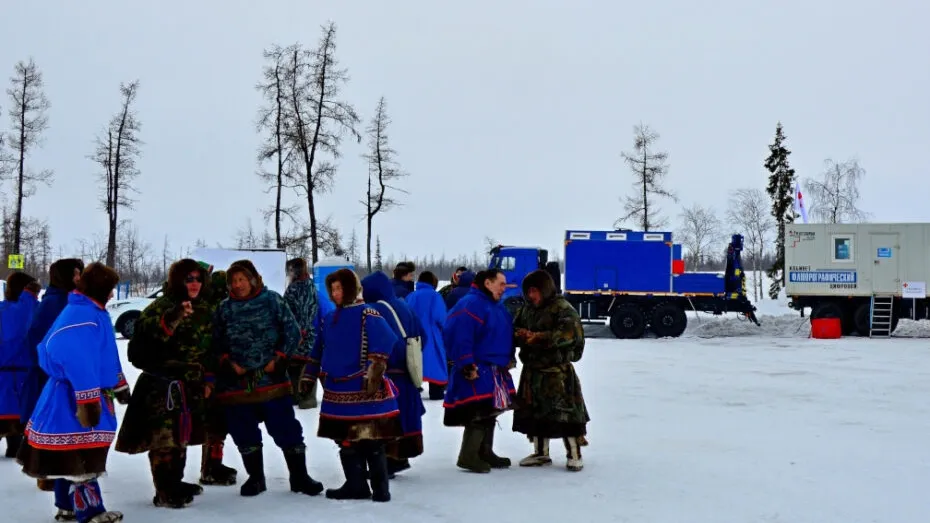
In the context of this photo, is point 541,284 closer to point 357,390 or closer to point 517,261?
point 357,390

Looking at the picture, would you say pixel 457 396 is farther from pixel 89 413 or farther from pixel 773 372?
pixel 773 372

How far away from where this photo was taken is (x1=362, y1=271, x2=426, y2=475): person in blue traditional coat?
6633mm

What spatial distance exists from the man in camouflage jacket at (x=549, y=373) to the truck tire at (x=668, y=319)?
17404 millimetres

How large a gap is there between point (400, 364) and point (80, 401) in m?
2.43

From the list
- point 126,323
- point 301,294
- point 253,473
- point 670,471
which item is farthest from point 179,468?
point 126,323

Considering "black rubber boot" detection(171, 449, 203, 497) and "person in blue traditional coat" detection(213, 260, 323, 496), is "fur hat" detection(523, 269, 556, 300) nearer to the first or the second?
"person in blue traditional coat" detection(213, 260, 323, 496)

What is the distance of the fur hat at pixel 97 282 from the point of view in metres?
5.43

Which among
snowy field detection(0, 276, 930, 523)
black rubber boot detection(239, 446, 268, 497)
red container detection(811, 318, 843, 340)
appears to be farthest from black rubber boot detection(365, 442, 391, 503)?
red container detection(811, 318, 843, 340)

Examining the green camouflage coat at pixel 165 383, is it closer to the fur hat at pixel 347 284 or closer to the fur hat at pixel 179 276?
the fur hat at pixel 179 276

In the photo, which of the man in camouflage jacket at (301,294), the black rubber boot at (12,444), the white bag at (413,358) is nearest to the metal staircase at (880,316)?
the man in camouflage jacket at (301,294)

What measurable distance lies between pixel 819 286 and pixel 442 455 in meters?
19.5

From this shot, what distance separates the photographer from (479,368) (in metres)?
7.38

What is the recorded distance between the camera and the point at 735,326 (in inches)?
1044

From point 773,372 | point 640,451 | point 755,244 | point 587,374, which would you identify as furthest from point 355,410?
point 755,244
